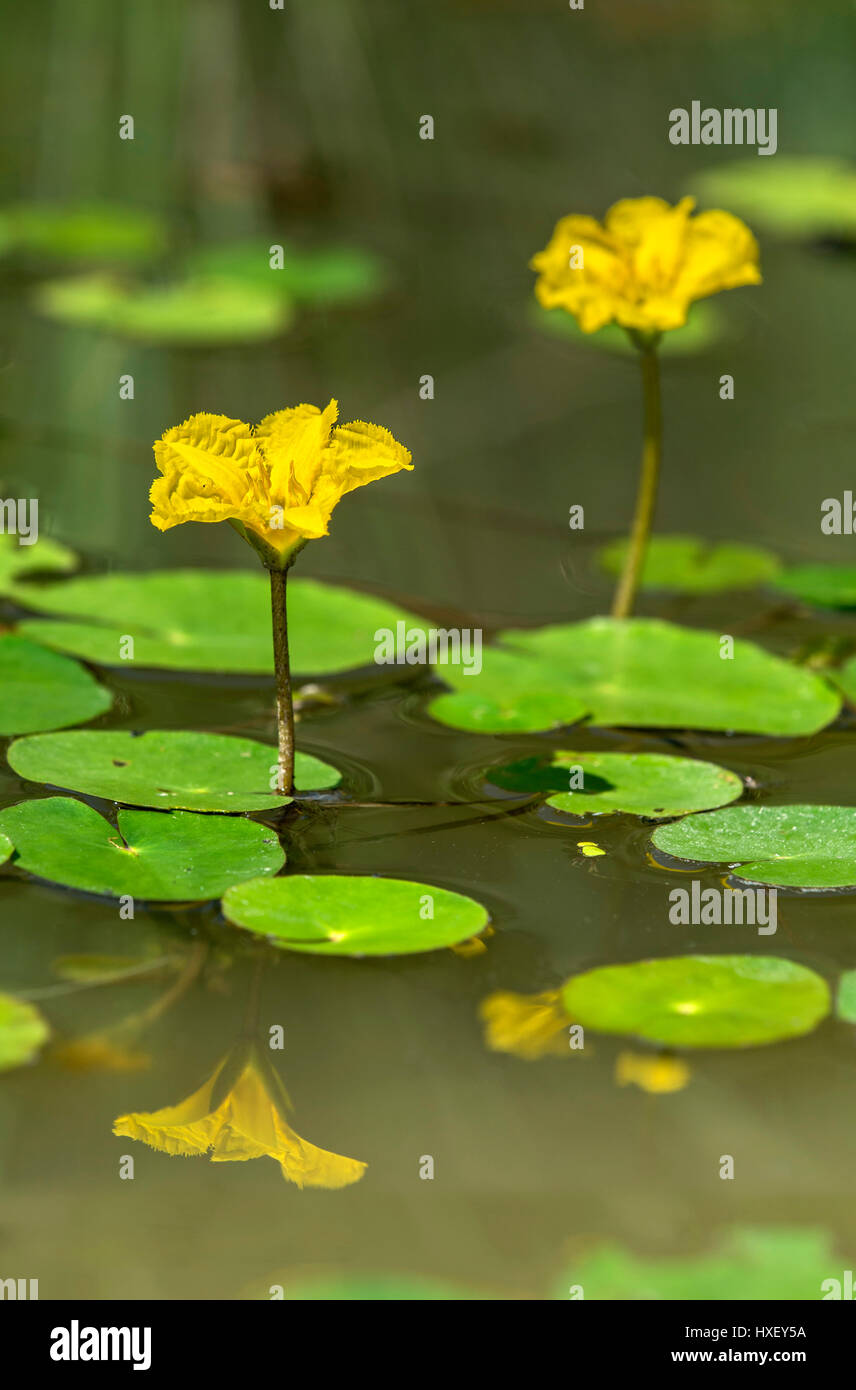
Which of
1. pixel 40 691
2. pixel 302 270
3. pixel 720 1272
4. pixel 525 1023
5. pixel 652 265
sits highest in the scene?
pixel 302 270

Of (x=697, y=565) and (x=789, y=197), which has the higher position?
(x=789, y=197)

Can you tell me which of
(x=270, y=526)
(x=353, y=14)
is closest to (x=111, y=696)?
(x=270, y=526)

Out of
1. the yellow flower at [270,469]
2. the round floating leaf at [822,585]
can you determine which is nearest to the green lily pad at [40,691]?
the yellow flower at [270,469]

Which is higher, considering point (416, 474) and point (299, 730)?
point (416, 474)

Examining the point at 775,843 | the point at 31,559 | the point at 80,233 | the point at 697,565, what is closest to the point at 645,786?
the point at 775,843

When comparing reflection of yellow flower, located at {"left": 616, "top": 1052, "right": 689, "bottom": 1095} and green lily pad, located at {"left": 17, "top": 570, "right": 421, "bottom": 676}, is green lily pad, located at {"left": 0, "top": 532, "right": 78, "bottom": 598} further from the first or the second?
reflection of yellow flower, located at {"left": 616, "top": 1052, "right": 689, "bottom": 1095}

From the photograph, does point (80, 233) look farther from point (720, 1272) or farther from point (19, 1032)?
point (720, 1272)

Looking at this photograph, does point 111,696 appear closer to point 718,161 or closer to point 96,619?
point 96,619
